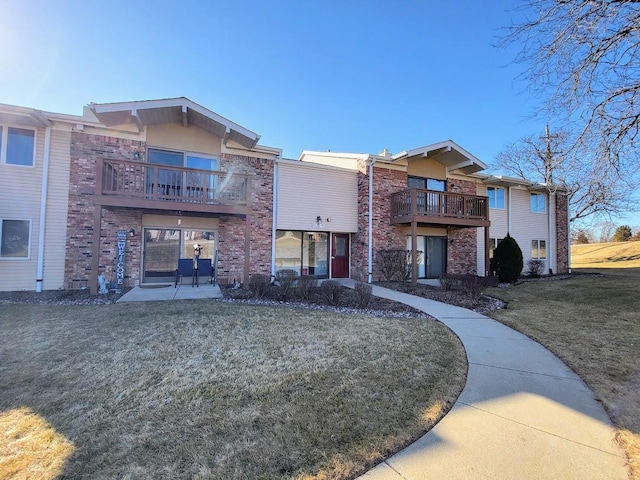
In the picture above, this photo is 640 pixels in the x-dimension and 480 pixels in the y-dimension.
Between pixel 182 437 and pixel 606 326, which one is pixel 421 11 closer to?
pixel 606 326

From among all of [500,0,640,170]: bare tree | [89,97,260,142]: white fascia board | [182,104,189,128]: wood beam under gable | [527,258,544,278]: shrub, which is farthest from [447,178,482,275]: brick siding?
[182,104,189,128]: wood beam under gable

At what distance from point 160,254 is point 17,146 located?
16.3 feet

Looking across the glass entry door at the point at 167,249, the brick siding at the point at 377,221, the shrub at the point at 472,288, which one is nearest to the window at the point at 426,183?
the brick siding at the point at 377,221

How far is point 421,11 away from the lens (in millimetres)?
8703

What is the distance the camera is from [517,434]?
284 centimetres

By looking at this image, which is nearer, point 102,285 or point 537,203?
point 102,285

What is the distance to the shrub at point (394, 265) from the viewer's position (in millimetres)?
13031

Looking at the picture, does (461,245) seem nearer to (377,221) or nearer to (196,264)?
(377,221)

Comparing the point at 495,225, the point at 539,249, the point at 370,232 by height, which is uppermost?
the point at 495,225

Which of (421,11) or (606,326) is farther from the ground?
(421,11)

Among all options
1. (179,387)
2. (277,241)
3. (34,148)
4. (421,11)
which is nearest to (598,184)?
(421,11)

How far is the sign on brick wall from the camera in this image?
9.91m

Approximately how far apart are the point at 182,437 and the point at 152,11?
10054mm

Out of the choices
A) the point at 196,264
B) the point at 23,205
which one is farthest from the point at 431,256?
the point at 23,205
